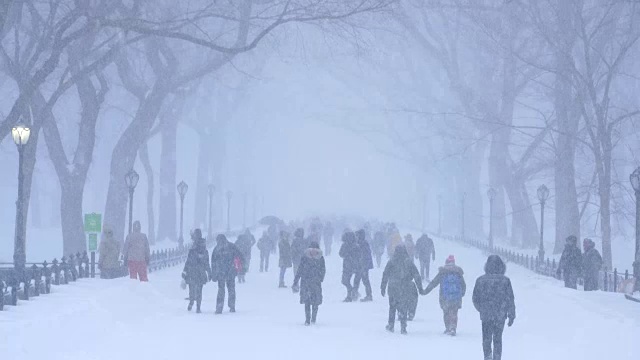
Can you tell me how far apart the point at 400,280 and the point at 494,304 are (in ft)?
19.5

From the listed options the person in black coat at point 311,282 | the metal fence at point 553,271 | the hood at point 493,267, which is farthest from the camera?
the metal fence at point 553,271

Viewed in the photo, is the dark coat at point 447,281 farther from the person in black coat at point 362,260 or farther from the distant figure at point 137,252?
the distant figure at point 137,252

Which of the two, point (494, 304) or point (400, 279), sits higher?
point (400, 279)

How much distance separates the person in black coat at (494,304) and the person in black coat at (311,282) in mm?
6929

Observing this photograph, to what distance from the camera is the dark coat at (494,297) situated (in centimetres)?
1459

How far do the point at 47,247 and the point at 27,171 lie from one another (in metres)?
21.1

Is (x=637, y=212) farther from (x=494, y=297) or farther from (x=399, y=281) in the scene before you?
(x=494, y=297)

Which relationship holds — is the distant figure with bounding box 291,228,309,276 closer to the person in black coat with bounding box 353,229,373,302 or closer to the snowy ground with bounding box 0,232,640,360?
the person in black coat with bounding box 353,229,373,302

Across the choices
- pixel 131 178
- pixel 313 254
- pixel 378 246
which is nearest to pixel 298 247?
pixel 131 178

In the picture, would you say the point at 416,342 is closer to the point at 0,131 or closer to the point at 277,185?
the point at 0,131

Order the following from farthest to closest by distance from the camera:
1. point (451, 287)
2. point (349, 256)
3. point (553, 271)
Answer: point (553, 271), point (349, 256), point (451, 287)

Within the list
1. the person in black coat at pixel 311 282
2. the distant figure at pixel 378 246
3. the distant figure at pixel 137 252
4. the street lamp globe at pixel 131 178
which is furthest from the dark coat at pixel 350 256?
the distant figure at pixel 378 246

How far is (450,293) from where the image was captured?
19812 mm

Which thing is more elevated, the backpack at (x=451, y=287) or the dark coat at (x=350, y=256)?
the dark coat at (x=350, y=256)
